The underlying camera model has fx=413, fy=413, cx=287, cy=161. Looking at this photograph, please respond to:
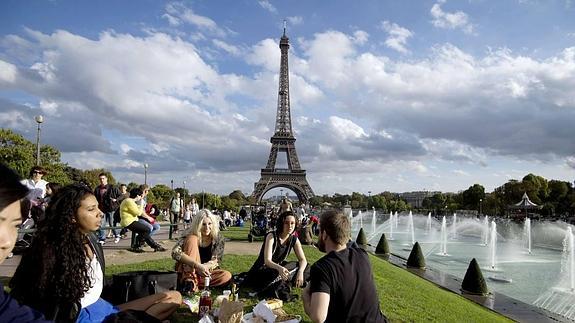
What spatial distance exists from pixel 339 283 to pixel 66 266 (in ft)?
7.31

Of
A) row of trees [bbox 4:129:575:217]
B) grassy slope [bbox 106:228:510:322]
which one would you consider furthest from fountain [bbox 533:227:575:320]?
row of trees [bbox 4:129:575:217]

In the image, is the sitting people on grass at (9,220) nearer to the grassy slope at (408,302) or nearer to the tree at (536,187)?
the grassy slope at (408,302)

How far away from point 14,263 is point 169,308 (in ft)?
20.2

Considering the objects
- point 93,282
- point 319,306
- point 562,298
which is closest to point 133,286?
point 93,282

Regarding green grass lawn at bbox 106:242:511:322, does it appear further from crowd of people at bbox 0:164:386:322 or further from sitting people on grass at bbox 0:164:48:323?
sitting people on grass at bbox 0:164:48:323

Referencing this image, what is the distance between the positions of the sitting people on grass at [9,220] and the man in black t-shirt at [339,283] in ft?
7.25

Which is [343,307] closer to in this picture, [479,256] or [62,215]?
[62,215]

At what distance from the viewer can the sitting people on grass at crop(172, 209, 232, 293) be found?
609 cm

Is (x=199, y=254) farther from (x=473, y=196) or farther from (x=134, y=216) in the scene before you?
(x=473, y=196)

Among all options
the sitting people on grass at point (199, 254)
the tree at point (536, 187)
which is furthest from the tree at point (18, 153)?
the tree at point (536, 187)

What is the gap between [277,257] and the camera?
7039 millimetres

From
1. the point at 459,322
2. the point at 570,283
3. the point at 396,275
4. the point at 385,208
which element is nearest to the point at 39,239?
the point at 459,322

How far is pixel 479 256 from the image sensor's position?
20531mm

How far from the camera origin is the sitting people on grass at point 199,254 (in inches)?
240
